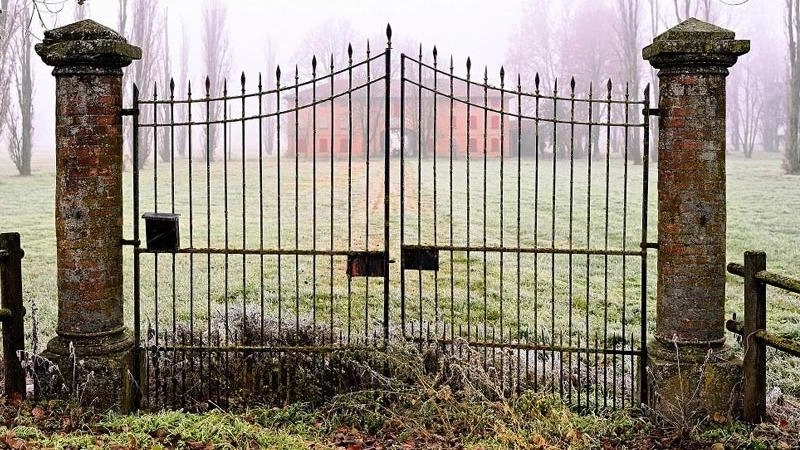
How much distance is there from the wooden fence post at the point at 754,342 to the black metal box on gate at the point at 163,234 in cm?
434

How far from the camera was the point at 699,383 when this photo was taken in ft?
17.6

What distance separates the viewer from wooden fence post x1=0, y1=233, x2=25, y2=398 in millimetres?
5586

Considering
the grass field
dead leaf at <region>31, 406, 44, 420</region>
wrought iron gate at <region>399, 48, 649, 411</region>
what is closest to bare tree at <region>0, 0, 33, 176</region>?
the grass field

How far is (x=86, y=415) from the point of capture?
540 cm

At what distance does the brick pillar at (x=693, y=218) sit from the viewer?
5328 mm

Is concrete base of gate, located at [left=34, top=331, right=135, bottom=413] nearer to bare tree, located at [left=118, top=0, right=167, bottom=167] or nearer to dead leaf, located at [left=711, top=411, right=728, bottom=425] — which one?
dead leaf, located at [left=711, top=411, right=728, bottom=425]

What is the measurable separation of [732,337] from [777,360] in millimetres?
1081

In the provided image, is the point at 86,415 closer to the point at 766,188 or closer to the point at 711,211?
the point at 711,211

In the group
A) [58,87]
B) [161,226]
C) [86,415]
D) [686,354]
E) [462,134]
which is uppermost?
[462,134]

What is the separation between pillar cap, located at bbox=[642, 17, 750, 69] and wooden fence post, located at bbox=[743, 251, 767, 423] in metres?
1.44

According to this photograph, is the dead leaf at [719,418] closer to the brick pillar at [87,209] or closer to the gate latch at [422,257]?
the gate latch at [422,257]

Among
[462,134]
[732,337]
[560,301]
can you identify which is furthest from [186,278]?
[462,134]

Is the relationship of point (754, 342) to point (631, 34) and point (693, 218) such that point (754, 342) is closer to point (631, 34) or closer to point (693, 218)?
point (693, 218)

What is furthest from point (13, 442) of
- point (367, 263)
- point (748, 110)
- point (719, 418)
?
point (748, 110)
